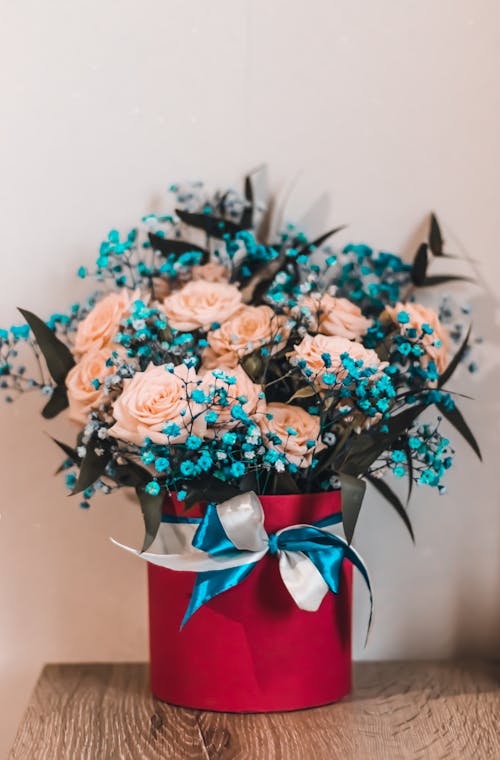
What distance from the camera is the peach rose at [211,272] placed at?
41.4 inches

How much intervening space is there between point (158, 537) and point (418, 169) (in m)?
0.60

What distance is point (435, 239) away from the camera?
1110mm

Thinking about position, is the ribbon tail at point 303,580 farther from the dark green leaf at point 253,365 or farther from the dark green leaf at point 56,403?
the dark green leaf at point 56,403

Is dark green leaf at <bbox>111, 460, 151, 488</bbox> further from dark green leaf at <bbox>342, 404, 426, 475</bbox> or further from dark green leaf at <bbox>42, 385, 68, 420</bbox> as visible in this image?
dark green leaf at <bbox>342, 404, 426, 475</bbox>

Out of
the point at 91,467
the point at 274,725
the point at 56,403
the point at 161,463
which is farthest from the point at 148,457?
the point at 274,725

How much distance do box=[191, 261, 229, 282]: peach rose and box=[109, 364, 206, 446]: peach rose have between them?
23 centimetres

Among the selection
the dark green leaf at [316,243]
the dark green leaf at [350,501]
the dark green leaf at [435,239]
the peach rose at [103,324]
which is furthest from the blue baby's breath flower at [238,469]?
the dark green leaf at [435,239]

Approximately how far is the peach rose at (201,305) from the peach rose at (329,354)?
0.11 meters

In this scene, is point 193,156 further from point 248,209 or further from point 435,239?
point 435,239

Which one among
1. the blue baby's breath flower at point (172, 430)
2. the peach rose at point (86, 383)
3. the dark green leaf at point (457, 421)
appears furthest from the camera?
the dark green leaf at point (457, 421)

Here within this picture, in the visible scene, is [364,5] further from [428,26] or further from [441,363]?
[441,363]

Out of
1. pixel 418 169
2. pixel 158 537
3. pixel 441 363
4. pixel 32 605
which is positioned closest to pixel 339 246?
pixel 418 169

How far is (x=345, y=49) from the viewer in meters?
1.12

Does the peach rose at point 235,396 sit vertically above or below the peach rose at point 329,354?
below
